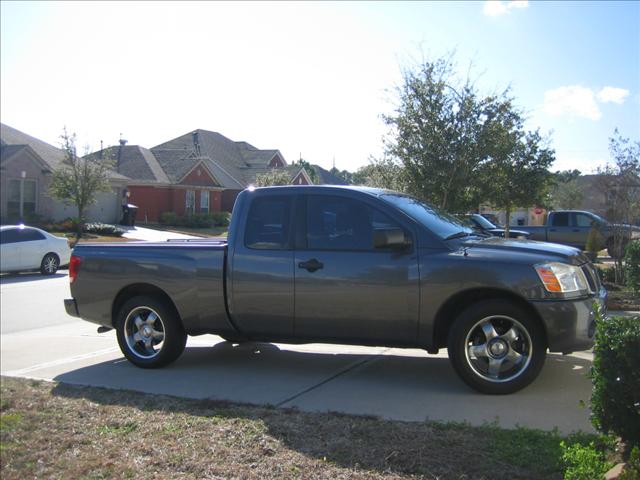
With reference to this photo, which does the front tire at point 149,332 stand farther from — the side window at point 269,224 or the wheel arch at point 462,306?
the wheel arch at point 462,306

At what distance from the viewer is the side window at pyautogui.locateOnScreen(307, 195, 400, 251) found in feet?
20.1

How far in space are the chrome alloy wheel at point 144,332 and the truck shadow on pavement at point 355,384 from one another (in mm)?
222

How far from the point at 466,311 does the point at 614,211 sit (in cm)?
901

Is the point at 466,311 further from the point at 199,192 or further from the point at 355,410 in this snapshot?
the point at 199,192

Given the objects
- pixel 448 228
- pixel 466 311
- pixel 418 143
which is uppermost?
pixel 418 143

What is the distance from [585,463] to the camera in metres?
3.58

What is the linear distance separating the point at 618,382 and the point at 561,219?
22.3m

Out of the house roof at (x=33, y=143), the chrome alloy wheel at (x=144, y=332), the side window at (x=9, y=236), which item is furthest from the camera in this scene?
the house roof at (x=33, y=143)

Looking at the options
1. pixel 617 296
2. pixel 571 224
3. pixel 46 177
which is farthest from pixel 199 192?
pixel 617 296

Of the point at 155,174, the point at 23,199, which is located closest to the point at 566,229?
the point at 23,199

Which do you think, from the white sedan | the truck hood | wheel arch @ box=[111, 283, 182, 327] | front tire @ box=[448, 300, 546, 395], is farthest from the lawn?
the white sedan

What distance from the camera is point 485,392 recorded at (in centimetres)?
559

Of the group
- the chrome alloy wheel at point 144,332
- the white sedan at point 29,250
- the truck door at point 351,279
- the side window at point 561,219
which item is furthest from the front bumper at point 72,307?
the side window at point 561,219

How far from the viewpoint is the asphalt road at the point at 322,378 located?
523 centimetres
